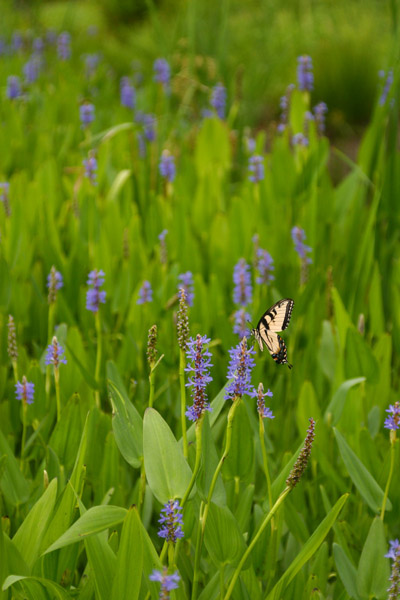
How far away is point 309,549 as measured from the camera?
1.13 meters

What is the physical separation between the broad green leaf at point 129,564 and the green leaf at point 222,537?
0.14 meters

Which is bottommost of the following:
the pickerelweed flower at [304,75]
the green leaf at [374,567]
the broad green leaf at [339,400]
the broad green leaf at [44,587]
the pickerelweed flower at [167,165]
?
the broad green leaf at [44,587]

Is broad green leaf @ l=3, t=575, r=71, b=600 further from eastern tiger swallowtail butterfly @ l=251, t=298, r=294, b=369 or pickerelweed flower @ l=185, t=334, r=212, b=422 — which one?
eastern tiger swallowtail butterfly @ l=251, t=298, r=294, b=369

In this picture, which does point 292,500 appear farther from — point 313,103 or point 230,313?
point 313,103

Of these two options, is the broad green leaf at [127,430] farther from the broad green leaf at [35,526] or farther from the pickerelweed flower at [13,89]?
the pickerelweed flower at [13,89]

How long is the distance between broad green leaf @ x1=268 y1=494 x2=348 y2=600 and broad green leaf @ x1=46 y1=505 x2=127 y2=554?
0.26m

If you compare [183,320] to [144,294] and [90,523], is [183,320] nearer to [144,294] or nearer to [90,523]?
[90,523]

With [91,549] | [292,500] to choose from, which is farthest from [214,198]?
[91,549]

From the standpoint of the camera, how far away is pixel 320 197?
104 inches

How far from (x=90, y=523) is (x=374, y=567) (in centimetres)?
47

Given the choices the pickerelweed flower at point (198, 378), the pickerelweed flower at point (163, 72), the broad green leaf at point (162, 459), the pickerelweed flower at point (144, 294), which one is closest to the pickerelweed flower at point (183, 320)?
the pickerelweed flower at point (198, 378)

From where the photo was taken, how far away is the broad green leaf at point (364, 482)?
1.36m

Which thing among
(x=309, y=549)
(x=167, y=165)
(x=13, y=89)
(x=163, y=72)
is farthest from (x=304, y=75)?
(x=309, y=549)

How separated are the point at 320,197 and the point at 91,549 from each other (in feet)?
5.85
